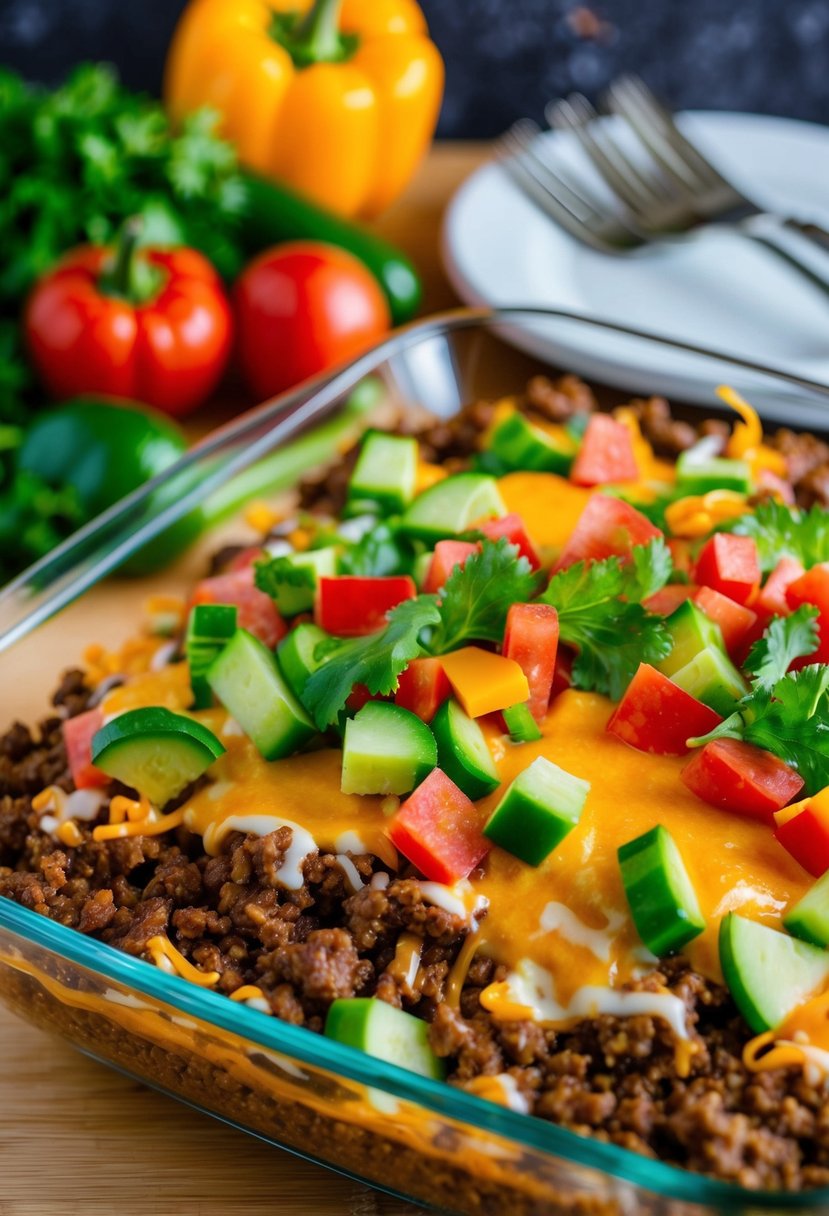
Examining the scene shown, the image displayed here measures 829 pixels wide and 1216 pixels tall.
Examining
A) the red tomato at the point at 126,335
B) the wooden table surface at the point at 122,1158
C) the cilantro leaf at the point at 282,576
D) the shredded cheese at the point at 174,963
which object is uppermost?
the cilantro leaf at the point at 282,576

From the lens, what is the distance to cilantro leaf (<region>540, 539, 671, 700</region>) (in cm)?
240

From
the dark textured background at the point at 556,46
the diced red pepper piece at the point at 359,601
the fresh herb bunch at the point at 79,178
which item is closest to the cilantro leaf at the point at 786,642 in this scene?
the diced red pepper piece at the point at 359,601

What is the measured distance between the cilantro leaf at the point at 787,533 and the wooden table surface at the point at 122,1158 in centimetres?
141

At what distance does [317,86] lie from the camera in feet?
15.8

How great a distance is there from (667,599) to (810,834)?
606 millimetres

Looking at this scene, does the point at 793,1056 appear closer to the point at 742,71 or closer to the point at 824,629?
the point at 824,629

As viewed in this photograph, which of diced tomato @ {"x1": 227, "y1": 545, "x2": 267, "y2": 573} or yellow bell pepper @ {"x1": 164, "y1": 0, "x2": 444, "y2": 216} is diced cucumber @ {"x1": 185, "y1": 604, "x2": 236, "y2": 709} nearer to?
diced tomato @ {"x1": 227, "y1": 545, "x2": 267, "y2": 573}

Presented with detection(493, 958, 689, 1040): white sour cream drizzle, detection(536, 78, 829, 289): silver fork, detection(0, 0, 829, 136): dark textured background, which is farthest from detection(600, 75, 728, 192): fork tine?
detection(493, 958, 689, 1040): white sour cream drizzle

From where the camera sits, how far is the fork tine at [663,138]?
4.37 metres

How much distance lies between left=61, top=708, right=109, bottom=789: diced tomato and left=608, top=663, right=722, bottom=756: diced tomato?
0.95 m

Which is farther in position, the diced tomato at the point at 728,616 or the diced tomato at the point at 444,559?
the diced tomato at the point at 444,559

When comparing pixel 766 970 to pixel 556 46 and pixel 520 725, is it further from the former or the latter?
pixel 556 46

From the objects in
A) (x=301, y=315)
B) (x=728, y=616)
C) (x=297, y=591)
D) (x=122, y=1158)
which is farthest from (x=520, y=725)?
(x=301, y=315)

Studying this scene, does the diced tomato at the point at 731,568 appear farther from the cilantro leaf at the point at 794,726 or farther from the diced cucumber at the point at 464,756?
the diced cucumber at the point at 464,756
